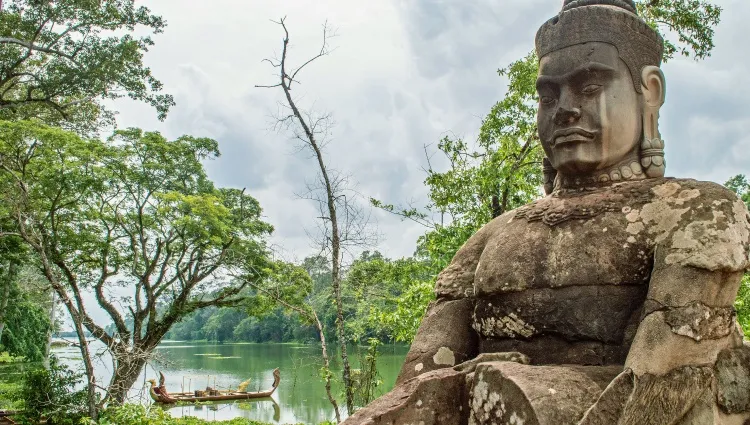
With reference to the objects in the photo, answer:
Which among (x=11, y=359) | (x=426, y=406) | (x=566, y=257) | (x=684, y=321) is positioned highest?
(x=566, y=257)

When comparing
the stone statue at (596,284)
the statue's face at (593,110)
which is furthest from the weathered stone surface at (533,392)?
the statue's face at (593,110)

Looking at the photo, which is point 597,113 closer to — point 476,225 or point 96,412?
point 476,225

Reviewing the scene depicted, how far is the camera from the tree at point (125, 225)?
14375 millimetres

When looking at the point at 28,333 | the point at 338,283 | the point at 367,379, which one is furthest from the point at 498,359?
the point at 28,333

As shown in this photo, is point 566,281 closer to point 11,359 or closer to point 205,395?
point 205,395

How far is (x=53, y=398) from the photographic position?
50.8 ft

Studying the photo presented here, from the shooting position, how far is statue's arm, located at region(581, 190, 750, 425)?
82.5 inches

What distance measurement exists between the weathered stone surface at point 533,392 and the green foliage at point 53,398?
15015mm

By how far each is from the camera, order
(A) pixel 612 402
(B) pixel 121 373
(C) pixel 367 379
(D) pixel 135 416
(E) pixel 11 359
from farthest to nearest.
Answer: (E) pixel 11 359 < (B) pixel 121 373 < (D) pixel 135 416 < (C) pixel 367 379 < (A) pixel 612 402

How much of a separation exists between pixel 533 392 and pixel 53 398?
53.2 feet

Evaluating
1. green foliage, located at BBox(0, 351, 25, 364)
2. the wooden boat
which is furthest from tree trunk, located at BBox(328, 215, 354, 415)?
green foliage, located at BBox(0, 351, 25, 364)

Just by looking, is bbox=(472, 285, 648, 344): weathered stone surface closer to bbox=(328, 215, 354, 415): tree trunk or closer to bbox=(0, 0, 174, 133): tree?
bbox=(328, 215, 354, 415): tree trunk

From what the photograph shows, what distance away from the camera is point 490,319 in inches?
110

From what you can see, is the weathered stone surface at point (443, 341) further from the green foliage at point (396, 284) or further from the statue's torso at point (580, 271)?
the green foliage at point (396, 284)
